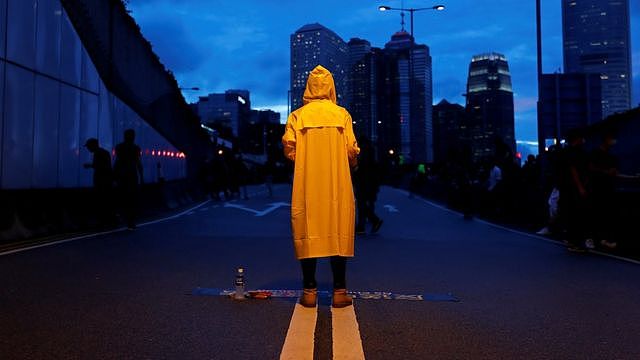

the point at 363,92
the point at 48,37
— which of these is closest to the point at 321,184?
the point at 48,37

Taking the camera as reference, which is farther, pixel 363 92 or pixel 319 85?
pixel 363 92

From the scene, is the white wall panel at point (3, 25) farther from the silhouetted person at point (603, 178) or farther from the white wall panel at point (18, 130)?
the silhouetted person at point (603, 178)

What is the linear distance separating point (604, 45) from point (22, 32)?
69985mm

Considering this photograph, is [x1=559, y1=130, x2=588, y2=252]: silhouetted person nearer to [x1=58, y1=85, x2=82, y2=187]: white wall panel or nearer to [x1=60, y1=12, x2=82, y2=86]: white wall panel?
[x1=58, y1=85, x2=82, y2=187]: white wall panel

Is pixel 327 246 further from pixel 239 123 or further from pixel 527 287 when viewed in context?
pixel 239 123

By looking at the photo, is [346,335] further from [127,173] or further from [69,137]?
[69,137]

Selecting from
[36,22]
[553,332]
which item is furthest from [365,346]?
[36,22]

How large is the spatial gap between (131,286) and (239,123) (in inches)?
7279

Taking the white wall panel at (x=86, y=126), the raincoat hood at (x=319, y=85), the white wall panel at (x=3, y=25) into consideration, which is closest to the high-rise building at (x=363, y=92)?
the white wall panel at (x=86, y=126)

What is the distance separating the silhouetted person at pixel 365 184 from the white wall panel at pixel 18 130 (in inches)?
289

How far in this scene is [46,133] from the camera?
13.9m

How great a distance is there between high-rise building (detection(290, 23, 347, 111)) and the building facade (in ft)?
305

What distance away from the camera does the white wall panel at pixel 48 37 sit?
14031mm

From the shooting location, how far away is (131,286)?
220 inches
